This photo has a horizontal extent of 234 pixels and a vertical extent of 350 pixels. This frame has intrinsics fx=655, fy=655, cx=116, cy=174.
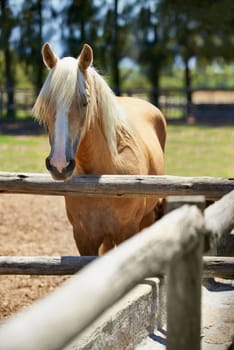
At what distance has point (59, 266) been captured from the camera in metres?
3.65

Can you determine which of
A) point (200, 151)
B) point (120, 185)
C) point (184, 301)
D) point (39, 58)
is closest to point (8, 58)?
point (39, 58)

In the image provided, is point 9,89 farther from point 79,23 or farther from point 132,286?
point 132,286

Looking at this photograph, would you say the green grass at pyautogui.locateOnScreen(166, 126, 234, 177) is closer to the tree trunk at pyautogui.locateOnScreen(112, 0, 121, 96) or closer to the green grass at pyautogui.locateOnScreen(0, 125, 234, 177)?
the green grass at pyautogui.locateOnScreen(0, 125, 234, 177)

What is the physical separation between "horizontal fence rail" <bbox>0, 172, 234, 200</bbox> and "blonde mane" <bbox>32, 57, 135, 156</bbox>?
0.39 m

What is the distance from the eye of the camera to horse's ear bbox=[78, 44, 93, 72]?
13.3 feet

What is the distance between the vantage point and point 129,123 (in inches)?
188

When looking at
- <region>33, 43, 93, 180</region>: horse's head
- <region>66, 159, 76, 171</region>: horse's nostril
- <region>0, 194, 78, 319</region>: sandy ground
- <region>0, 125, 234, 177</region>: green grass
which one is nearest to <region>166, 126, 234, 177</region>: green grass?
<region>0, 125, 234, 177</region>: green grass

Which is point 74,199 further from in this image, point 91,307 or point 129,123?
point 91,307

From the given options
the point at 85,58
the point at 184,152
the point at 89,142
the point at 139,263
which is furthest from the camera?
the point at 184,152

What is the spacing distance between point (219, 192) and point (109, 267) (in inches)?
87.0

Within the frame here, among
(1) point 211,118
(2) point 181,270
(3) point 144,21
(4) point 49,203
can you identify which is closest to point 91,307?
(2) point 181,270

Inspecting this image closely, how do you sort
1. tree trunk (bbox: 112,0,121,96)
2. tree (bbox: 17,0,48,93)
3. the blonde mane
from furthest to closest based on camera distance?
tree trunk (bbox: 112,0,121,96), tree (bbox: 17,0,48,93), the blonde mane

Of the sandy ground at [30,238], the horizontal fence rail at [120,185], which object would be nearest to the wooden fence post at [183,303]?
the horizontal fence rail at [120,185]

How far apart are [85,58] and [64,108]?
435mm
